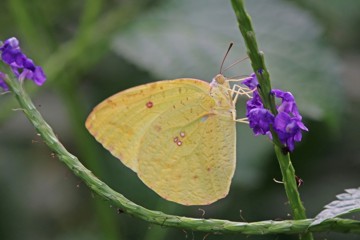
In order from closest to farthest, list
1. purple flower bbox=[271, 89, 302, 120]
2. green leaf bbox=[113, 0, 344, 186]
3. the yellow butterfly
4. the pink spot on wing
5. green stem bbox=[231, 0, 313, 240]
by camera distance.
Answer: green stem bbox=[231, 0, 313, 240] → purple flower bbox=[271, 89, 302, 120] → the yellow butterfly → the pink spot on wing → green leaf bbox=[113, 0, 344, 186]

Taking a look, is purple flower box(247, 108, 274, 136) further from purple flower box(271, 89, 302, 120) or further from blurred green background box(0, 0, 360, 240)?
blurred green background box(0, 0, 360, 240)

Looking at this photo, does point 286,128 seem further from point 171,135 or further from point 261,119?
point 171,135

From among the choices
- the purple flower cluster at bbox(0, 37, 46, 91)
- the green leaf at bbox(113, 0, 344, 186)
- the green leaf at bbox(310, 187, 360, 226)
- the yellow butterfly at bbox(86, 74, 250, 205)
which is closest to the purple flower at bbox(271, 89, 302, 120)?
the green leaf at bbox(310, 187, 360, 226)

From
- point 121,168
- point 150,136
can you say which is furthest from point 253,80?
point 121,168

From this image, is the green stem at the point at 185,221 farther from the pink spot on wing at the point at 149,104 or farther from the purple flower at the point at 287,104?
the pink spot on wing at the point at 149,104

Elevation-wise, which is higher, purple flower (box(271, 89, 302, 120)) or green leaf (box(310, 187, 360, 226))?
purple flower (box(271, 89, 302, 120))

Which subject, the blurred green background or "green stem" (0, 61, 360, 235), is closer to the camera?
"green stem" (0, 61, 360, 235)

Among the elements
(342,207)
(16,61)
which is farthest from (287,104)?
(16,61)
